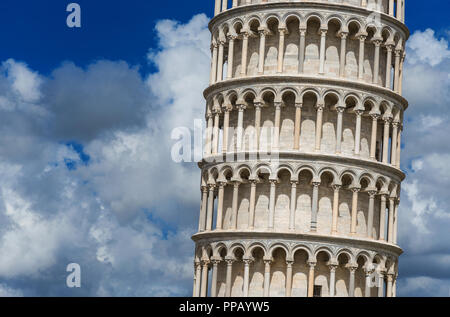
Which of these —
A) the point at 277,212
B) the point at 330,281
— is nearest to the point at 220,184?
the point at 277,212

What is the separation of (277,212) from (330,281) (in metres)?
4.40

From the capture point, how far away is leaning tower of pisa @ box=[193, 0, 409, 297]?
157ft


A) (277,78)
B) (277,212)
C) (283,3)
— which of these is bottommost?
(277,212)

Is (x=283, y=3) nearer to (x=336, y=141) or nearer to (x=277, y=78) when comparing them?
(x=277, y=78)

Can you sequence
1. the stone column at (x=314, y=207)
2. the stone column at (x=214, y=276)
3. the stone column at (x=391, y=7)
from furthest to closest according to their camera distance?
the stone column at (x=391, y=7), the stone column at (x=214, y=276), the stone column at (x=314, y=207)

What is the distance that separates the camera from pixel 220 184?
50.0 metres

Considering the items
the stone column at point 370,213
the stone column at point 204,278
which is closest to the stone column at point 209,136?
the stone column at point 204,278

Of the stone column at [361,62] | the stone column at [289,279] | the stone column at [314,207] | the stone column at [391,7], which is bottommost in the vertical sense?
the stone column at [289,279]

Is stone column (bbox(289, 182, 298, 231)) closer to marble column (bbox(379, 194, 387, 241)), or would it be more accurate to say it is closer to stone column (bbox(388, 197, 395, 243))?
marble column (bbox(379, 194, 387, 241))

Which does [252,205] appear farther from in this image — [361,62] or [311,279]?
[361,62]

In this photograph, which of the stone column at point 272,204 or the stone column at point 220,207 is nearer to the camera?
the stone column at point 272,204

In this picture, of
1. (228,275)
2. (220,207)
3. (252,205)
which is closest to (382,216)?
(252,205)

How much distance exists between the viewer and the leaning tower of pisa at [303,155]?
157ft

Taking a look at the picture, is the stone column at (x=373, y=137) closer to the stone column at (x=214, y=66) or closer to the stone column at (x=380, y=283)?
the stone column at (x=380, y=283)
